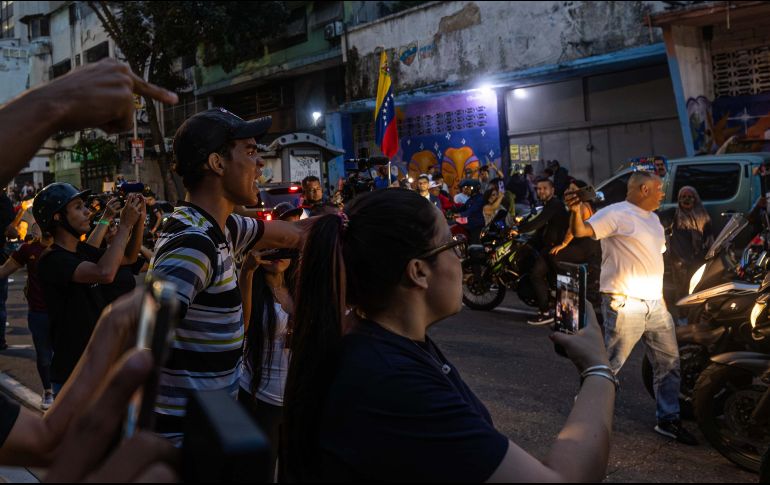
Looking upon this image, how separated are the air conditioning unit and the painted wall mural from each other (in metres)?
12.4

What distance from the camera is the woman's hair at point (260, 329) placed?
11.6 ft

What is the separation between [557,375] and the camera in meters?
6.47

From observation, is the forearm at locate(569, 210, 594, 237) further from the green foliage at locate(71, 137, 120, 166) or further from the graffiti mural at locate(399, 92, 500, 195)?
the green foliage at locate(71, 137, 120, 166)

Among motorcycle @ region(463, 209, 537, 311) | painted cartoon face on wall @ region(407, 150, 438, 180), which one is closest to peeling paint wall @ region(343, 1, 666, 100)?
painted cartoon face on wall @ region(407, 150, 438, 180)

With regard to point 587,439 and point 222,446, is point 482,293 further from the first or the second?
point 222,446

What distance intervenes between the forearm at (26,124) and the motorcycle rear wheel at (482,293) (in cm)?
859

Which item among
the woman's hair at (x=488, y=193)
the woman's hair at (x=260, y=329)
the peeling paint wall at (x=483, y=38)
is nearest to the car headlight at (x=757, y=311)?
the woman's hair at (x=260, y=329)

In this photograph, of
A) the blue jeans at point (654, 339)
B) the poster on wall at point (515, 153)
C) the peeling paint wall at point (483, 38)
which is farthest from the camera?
the poster on wall at point (515, 153)

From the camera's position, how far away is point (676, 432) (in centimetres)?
→ 489

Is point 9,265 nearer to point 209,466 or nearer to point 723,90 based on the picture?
point 209,466

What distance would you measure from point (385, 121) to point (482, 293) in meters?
3.17

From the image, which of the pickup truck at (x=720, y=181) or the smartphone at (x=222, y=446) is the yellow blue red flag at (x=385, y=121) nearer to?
the pickup truck at (x=720, y=181)

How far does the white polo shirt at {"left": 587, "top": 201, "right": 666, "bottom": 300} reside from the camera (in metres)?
5.19

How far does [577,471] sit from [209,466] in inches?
33.4
